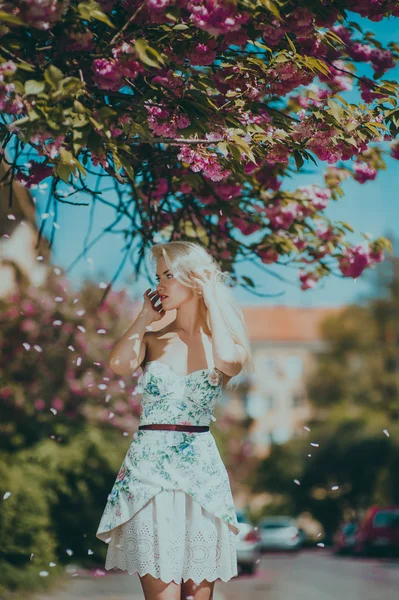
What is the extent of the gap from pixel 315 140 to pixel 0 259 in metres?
10.7

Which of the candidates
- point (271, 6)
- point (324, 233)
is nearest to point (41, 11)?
point (271, 6)

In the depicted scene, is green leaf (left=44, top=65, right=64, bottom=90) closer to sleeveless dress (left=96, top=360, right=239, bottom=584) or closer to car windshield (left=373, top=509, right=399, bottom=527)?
A: sleeveless dress (left=96, top=360, right=239, bottom=584)

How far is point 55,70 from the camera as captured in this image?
2.95 m

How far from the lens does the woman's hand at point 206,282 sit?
367 cm

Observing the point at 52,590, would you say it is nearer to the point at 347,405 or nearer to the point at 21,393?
the point at 21,393

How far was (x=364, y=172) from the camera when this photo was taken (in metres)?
5.46

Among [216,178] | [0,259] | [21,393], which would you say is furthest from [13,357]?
[216,178]

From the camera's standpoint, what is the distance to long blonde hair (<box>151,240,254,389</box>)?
3.74 metres

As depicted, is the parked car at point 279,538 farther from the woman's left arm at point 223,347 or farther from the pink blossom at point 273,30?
the pink blossom at point 273,30

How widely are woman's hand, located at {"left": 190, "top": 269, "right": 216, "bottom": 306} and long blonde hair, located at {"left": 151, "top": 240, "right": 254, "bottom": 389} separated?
0.02m

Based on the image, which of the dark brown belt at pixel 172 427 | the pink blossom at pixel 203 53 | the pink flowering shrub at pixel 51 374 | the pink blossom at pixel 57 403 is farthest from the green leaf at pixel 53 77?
the pink blossom at pixel 57 403

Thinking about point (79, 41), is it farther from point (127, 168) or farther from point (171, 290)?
point (171, 290)

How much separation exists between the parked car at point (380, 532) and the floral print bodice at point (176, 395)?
19.7 metres

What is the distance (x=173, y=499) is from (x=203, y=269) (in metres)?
1.02
